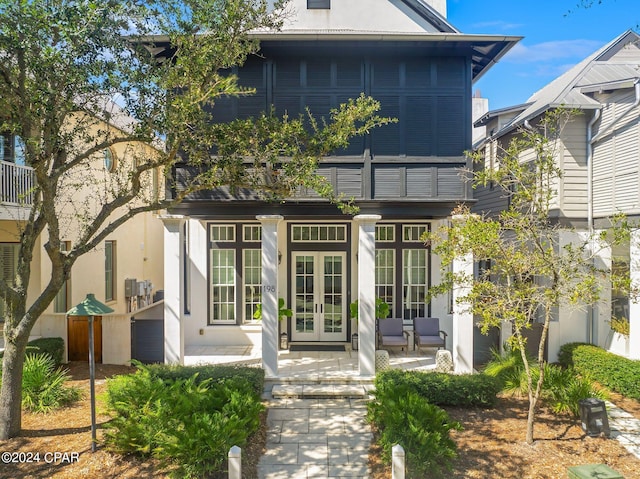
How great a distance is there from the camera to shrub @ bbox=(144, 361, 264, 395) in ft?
25.2

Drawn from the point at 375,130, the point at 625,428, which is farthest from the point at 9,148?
the point at 625,428

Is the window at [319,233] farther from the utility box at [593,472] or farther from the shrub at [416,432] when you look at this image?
the utility box at [593,472]

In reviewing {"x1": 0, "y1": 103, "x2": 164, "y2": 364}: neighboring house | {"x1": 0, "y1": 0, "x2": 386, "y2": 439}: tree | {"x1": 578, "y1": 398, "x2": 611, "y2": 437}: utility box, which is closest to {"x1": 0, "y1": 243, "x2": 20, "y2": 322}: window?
{"x1": 0, "y1": 103, "x2": 164, "y2": 364}: neighboring house

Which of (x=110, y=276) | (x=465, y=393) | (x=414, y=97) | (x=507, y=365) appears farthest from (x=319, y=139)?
(x=110, y=276)

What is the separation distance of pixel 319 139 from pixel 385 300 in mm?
5698

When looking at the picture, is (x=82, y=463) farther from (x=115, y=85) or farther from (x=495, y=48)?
(x=495, y=48)

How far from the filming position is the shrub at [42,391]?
713 cm

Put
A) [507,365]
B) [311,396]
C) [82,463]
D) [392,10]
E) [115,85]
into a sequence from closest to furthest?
1. [82,463]
2. [115,85]
3. [311,396]
4. [507,365]
5. [392,10]

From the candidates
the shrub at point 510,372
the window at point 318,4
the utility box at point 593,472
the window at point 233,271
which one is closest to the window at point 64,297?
the window at point 233,271

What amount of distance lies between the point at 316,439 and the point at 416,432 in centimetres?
187

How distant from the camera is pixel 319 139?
7.58 m

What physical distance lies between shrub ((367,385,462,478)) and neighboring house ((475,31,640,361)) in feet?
19.0

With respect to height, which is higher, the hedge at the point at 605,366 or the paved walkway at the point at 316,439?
the hedge at the point at 605,366

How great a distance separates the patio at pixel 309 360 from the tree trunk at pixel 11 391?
12.6ft
